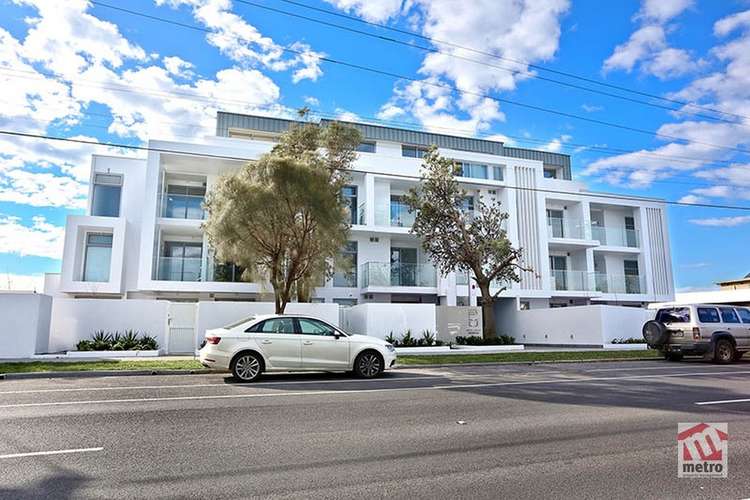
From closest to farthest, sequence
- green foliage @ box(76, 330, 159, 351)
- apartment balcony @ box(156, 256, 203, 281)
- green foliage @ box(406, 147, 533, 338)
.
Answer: green foliage @ box(76, 330, 159, 351)
green foliage @ box(406, 147, 533, 338)
apartment balcony @ box(156, 256, 203, 281)

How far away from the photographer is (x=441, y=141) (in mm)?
36625

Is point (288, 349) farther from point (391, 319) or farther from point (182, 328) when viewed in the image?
point (391, 319)

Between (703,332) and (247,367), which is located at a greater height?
(703,332)

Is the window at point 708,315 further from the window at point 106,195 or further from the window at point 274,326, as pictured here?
the window at point 106,195

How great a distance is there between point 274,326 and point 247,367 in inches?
43.2

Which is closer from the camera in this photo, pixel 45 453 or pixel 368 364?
pixel 45 453

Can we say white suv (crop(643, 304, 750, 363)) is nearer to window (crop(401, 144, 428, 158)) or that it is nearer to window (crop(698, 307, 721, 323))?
window (crop(698, 307, 721, 323))

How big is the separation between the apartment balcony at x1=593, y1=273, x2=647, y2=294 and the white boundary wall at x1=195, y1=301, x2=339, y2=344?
19.3 m

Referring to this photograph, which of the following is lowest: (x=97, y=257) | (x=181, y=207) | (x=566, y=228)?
(x=97, y=257)

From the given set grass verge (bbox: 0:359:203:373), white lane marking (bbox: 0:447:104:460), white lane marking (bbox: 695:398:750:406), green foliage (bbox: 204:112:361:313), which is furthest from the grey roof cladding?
white lane marking (bbox: 0:447:104:460)

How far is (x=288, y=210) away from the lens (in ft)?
60.9

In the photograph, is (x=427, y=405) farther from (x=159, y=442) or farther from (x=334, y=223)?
(x=334, y=223)

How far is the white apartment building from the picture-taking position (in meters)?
24.5

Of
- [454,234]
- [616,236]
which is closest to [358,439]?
[454,234]
